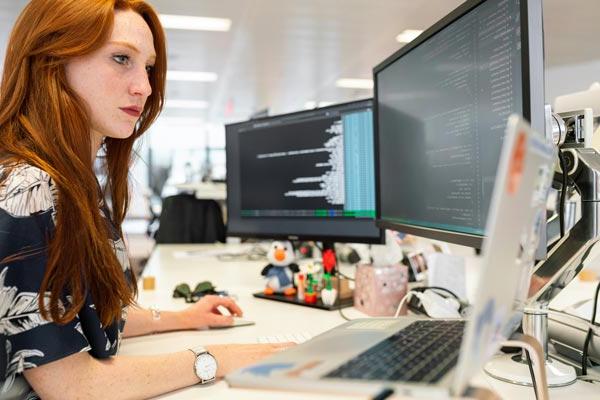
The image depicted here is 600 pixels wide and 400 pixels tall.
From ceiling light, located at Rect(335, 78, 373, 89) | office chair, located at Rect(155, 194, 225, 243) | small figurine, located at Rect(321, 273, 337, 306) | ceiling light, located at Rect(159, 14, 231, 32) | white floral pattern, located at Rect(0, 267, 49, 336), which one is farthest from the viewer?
ceiling light, located at Rect(335, 78, 373, 89)

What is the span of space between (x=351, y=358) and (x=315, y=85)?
7.66 meters

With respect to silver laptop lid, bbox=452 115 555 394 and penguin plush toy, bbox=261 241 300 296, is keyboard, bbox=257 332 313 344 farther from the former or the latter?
silver laptop lid, bbox=452 115 555 394

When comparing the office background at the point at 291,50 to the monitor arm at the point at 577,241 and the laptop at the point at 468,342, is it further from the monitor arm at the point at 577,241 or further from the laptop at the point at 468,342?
the laptop at the point at 468,342

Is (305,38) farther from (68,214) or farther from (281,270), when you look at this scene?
(68,214)

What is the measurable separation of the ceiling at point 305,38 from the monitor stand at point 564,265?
2305 millimetres

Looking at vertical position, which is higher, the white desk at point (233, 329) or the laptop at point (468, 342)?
the laptop at point (468, 342)

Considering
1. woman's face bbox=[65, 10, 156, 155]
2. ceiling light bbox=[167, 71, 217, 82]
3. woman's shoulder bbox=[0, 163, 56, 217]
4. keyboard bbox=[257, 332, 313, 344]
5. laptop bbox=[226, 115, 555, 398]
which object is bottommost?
keyboard bbox=[257, 332, 313, 344]

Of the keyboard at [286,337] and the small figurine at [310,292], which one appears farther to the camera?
the small figurine at [310,292]

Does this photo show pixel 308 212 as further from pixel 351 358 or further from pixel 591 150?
pixel 351 358

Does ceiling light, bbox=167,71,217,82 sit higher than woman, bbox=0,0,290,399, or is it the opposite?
ceiling light, bbox=167,71,217,82

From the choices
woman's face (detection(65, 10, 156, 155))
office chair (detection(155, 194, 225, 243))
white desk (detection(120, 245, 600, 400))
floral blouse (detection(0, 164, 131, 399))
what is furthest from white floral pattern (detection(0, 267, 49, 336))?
office chair (detection(155, 194, 225, 243))

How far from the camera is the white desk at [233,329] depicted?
2.27 ft

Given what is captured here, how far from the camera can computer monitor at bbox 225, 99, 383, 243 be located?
1258 millimetres

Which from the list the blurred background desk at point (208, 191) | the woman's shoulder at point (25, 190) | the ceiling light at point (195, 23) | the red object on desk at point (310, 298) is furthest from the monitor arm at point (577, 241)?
the ceiling light at point (195, 23)
